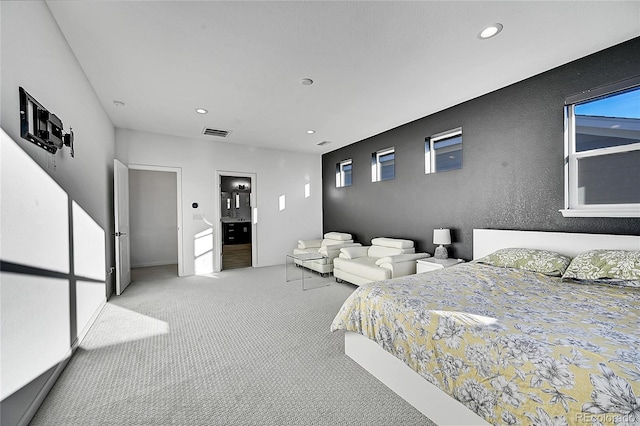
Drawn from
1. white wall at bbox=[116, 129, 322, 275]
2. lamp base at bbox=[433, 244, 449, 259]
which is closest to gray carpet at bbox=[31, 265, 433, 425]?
lamp base at bbox=[433, 244, 449, 259]

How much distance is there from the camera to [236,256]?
7.15 meters

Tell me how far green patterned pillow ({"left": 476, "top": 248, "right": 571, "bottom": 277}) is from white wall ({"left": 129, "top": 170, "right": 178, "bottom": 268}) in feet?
21.6

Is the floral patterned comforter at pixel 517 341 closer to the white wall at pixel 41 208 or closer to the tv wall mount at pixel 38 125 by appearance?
the white wall at pixel 41 208

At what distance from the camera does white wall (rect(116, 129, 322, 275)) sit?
5016mm

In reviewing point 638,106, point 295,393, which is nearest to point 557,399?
point 295,393

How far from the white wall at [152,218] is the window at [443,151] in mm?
5718

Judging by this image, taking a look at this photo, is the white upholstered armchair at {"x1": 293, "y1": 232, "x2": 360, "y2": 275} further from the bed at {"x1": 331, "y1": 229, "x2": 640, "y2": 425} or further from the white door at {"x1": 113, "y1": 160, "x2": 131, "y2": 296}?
the white door at {"x1": 113, "y1": 160, "x2": 131, "y2": 296}

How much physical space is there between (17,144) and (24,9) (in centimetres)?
91

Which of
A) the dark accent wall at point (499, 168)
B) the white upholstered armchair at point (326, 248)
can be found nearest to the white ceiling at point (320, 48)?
the dark accent wall at point (499, 168)

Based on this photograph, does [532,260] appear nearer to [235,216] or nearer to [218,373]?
[218,373]

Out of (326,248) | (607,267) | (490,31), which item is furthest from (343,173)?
(607,267)

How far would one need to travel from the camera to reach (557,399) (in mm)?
1058

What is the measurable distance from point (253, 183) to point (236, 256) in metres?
2.30

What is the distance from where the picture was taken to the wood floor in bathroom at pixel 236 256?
6.20 metres
